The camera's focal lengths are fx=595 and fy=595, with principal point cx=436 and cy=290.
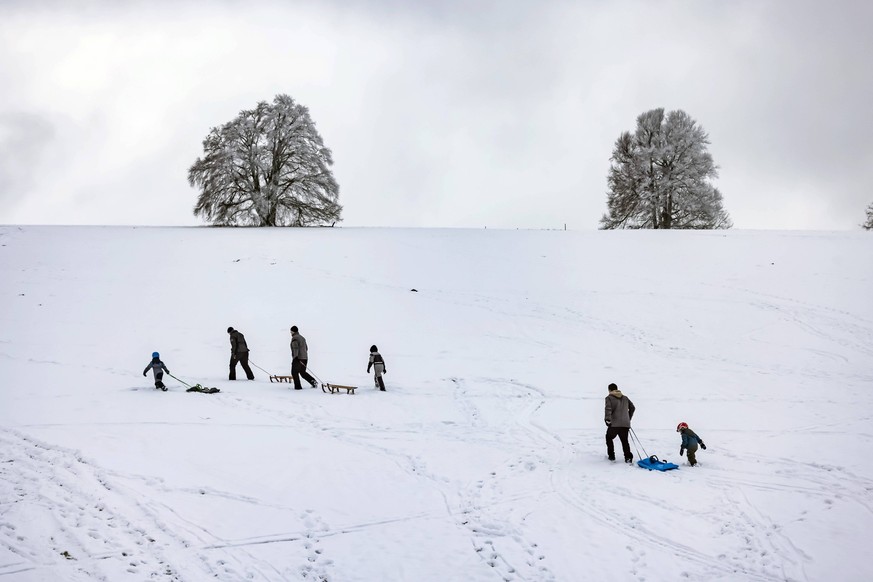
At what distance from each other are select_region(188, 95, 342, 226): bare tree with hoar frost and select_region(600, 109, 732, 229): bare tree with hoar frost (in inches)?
916

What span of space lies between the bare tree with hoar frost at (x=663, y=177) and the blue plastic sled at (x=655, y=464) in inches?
1460

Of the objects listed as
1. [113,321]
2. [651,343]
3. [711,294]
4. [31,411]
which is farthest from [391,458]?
[711,294]

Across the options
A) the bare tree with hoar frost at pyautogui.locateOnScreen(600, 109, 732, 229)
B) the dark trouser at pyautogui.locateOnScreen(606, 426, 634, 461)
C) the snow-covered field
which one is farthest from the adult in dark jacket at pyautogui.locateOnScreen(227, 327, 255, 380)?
the bare tree with hoar frost at pyautogui.locateOnScreen(600, 109, 732, 229)

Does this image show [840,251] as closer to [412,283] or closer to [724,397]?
[724,397]

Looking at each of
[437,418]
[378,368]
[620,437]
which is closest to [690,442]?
[620,437]

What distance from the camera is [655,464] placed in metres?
11.6

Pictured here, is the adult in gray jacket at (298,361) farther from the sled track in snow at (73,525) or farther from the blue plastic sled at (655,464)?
the blue plastic sled at (655,464)

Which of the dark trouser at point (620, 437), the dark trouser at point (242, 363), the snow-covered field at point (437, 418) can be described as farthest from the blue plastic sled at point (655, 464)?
the dark trouser at point (242, 363)

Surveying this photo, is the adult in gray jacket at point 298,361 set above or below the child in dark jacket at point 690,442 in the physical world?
above

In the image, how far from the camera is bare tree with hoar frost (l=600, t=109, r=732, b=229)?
44.4m

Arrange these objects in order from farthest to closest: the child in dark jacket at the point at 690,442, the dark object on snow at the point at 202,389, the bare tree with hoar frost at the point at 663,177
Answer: the bare tree with hoar frost at the point at 663,177
the dark object on snow at the point at 202,389
the child in dark jacket at the point at 690,442

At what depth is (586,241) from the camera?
3725cm

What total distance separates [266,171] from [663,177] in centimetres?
2925

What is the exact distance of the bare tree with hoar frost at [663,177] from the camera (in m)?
44.4
